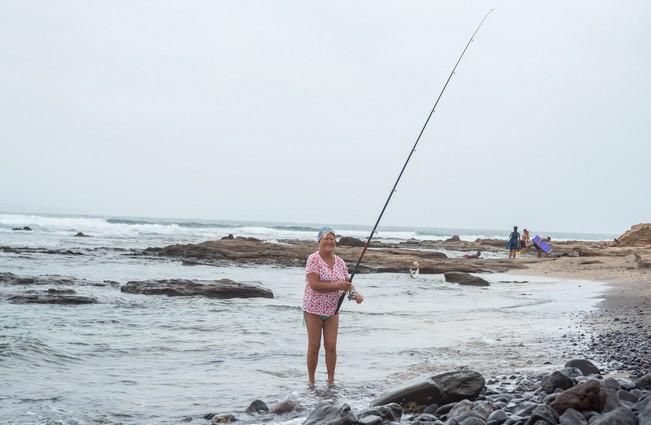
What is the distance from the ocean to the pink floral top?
82 centimetres

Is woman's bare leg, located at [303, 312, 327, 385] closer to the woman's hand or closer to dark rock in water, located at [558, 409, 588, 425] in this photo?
the woman's hand

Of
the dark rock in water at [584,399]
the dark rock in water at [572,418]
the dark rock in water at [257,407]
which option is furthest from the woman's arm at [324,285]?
the dark rock in water at [572,418]

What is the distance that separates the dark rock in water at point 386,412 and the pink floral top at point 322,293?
1.79 metres

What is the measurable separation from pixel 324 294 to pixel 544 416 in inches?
115

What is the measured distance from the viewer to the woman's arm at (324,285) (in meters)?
6.87

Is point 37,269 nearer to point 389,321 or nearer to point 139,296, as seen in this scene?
point 139,296

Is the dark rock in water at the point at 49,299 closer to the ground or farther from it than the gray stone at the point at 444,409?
closer to the ground

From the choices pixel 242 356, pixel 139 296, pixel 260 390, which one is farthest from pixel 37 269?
pixel 260 390

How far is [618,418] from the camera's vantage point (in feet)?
14.0

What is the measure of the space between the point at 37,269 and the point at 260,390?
1695 centimetres

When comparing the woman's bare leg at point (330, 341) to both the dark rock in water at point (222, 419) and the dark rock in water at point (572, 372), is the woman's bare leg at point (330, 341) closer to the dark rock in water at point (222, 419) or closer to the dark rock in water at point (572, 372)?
the dark rock in water at point (222, 419)

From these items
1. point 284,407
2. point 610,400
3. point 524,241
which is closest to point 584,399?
point 610,400

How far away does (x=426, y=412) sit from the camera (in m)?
5.64

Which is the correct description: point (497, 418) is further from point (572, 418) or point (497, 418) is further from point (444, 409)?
point (444, 409)
